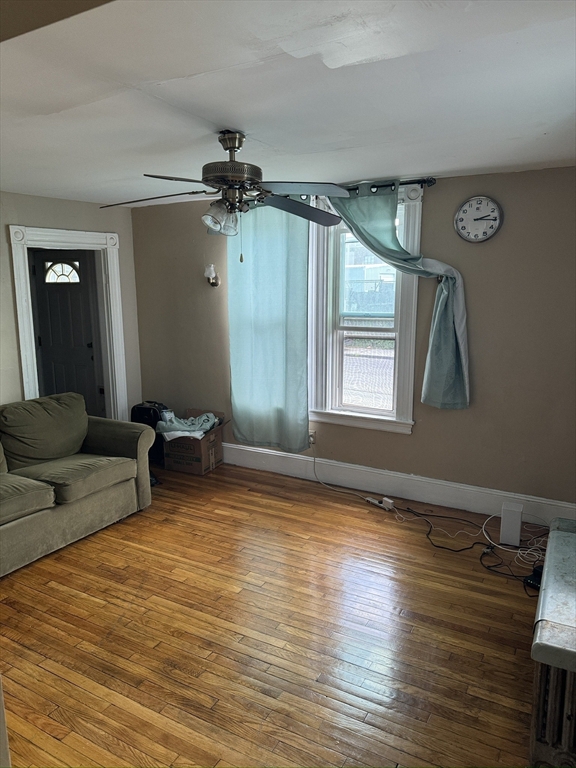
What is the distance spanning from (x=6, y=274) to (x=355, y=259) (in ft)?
9.05

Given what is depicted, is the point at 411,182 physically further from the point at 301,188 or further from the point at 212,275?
the point at 212,275

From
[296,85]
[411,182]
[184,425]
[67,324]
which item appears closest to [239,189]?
[296,85]

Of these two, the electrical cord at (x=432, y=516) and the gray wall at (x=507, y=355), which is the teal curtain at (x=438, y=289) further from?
the electrical cord at (x=432, y=516)

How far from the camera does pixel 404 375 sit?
4.18 m

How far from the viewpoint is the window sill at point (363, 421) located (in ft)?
13.9

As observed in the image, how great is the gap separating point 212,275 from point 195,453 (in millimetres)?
1625

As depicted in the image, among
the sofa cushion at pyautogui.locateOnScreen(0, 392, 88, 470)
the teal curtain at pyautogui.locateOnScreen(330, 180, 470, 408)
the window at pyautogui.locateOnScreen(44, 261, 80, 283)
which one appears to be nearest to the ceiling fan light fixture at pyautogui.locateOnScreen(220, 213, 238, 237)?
the teal curtain at pyautogui.locateOnScreen(330, 180, 470, 408)

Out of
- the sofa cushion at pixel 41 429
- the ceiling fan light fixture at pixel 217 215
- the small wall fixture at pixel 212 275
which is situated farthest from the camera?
the small wall fixture at pixel 212 275

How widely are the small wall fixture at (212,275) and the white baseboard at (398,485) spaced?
154 centimetres

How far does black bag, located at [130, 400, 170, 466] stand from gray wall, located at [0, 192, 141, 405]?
0.40 m

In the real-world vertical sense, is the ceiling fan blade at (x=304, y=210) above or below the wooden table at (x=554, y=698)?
above

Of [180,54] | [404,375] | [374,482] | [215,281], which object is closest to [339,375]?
[404,375]

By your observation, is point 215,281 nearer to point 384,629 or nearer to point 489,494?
point 489,494

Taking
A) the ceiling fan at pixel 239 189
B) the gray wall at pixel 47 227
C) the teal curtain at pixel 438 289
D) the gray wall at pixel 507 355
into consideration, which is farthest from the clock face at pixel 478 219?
the gray wall at pixel 47 227
